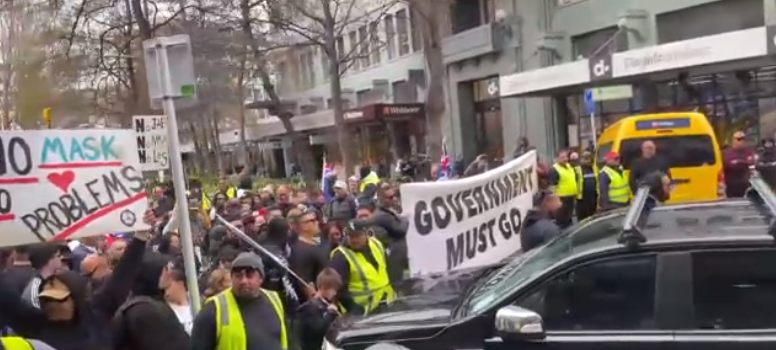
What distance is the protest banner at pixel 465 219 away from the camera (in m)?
8.12

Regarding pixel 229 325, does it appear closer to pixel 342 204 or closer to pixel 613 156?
pixel 342 204

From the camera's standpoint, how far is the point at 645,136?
13.6 metres

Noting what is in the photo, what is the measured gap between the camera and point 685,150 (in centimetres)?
1344

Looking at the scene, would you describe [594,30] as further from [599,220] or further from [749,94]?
[599,220]

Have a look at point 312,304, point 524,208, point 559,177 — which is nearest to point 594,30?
point 559,177

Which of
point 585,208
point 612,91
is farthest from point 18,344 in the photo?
point 612,91

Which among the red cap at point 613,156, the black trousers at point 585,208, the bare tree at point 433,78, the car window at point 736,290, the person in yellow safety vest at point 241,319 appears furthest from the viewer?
the bare tree at point 433,78

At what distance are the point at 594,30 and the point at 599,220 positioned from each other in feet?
73.2

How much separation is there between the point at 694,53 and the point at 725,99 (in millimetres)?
4440

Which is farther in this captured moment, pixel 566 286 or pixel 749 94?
pixel 749 94

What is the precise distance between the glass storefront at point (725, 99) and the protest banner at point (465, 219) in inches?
531

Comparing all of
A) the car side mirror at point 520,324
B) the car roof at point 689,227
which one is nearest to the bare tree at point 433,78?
the car roof at point 689,227

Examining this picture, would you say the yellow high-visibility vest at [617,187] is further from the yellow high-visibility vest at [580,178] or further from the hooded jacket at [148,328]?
the hooded jacket at [148,328]

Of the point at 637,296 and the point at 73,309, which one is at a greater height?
the point at 73,309
